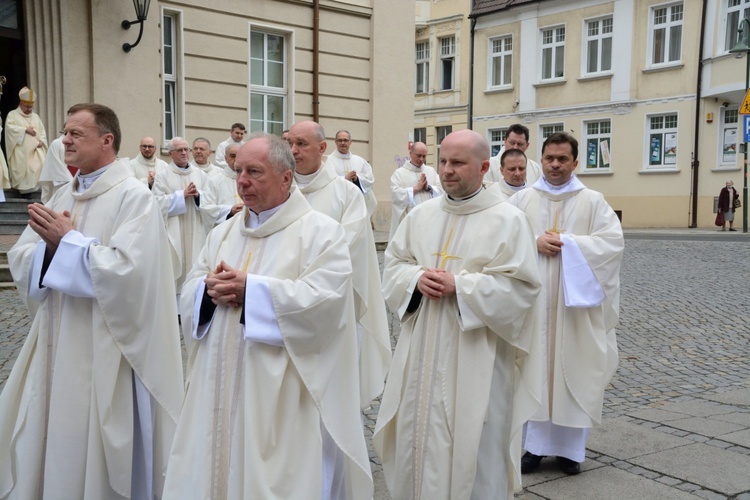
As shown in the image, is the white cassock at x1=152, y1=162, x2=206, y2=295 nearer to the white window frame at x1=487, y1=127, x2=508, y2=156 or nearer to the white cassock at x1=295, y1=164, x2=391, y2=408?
the white cassock at x1=295, y1=164, x2=391, y2=408

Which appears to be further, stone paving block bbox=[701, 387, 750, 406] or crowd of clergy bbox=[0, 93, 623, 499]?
stone paving block bbox=[701, 387, 750, 406]

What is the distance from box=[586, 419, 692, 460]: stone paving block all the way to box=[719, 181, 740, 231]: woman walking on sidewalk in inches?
853

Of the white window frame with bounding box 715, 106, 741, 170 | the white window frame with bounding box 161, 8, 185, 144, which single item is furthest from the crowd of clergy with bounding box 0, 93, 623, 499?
the white window frame with bounding box 715, 106, 741, 170

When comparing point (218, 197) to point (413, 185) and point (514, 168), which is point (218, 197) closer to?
point (413, 185)

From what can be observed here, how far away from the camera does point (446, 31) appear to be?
35844 mm

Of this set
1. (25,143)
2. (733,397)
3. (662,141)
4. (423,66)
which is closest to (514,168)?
(733,397)

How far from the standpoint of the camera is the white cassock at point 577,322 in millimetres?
4875

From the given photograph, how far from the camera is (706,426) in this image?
559 cm

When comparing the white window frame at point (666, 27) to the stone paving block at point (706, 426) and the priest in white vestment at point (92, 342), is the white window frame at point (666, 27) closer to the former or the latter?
the stone paving block at point (706, 426)

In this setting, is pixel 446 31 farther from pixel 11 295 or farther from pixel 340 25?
pixel 11 295

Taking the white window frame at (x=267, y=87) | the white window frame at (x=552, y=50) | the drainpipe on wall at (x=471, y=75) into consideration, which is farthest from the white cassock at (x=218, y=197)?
the drainpipe on wall at (x=471, y=75)

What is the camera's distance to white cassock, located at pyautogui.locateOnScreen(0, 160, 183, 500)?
3.82 m

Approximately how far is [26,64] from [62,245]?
11534mm

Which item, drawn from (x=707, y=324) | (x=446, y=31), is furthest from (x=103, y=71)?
(x=446, y=31)
